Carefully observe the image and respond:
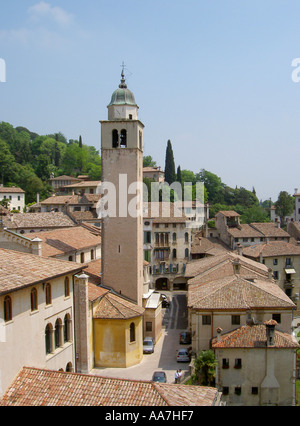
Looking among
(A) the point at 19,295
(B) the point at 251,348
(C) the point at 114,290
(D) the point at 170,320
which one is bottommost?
(D) the point at 170,320

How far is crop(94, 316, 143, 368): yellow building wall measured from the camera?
30688 mm

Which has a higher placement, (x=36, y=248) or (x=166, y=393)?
(x=36, y=248)

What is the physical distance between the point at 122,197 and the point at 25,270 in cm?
1555

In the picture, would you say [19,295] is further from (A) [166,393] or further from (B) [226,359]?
(B) [226,359]

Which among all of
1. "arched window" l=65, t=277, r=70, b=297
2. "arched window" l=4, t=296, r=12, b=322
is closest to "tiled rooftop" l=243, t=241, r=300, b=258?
"arched window" l=65, t=277, r=70, b=297

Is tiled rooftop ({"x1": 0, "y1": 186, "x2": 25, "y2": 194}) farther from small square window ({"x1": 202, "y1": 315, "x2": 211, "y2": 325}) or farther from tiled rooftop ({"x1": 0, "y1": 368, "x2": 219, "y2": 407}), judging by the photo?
tiled rooftop ({"x1": 0, "y1": 368, "x2": 219, "y2": 407})

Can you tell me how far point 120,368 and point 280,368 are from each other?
11064 millimetres

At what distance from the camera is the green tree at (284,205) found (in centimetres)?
10294

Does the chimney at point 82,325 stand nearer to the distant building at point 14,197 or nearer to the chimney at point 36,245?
the chimney at point 36,245

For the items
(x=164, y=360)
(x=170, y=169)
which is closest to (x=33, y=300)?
(x=164, y=360)

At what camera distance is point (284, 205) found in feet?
338
